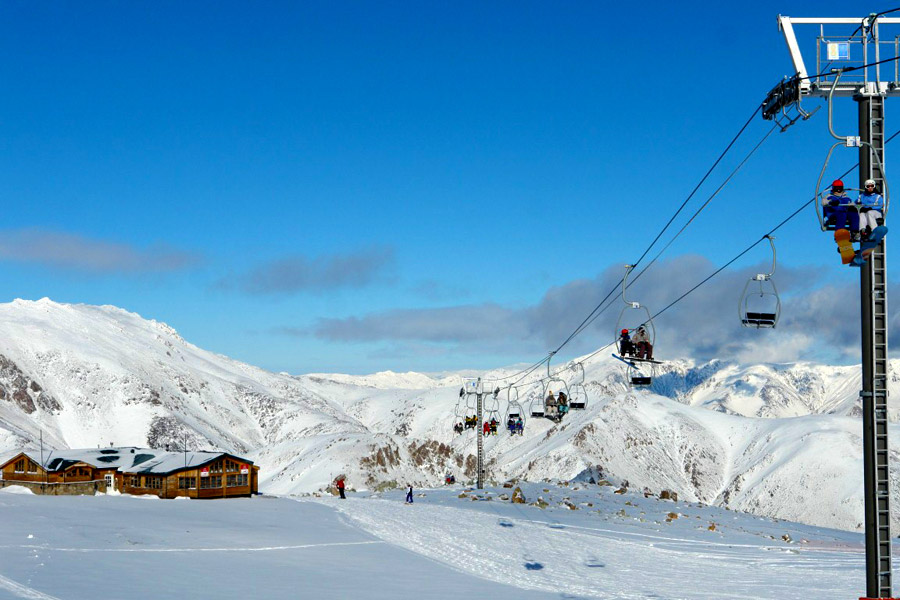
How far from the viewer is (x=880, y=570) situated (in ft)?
56.6

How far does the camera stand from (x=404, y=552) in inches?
1452

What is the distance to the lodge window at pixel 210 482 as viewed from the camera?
70.6 meters

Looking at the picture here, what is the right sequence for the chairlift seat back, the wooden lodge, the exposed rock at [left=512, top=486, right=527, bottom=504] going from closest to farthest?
the chairlift seat back → the exposed rock at [left=512, top=486, right=527, bottom=504] → the wooden lodge

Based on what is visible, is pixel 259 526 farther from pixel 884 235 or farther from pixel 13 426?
pixel 13 426

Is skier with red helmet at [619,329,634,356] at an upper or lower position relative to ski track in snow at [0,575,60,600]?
upper

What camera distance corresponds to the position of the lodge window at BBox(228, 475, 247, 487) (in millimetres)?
72562

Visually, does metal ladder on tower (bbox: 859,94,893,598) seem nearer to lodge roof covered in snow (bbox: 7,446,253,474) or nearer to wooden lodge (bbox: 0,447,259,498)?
lodge roof covered in snow (bbox: 7,446,253,474)

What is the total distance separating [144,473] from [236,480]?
7.44m

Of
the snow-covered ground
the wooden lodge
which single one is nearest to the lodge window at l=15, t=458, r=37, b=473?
the wooden lodge

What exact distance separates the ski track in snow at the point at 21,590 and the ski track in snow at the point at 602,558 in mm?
15156

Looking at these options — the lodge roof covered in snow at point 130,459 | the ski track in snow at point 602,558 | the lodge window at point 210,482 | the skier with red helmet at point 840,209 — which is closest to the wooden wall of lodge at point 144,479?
the lodge window at point 210,482

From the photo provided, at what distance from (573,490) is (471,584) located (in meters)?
46.7

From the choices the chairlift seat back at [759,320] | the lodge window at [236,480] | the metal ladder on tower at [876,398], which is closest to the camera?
the metal ladder on tower at [876,398]

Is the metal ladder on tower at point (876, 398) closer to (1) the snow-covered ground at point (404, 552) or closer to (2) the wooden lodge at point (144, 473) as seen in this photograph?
(1) the snow-covered ground at point (404, 552)
